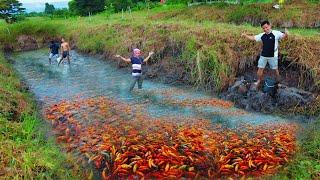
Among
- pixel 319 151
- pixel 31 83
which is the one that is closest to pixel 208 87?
pixel 319 151

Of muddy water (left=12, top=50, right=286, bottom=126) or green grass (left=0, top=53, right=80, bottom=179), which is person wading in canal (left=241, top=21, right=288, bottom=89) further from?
green grass (left=0, top=53, right=80, bottom=179)

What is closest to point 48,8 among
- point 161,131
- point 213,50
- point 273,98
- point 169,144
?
point 213,50

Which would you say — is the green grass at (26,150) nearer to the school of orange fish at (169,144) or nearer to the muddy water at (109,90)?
the school of orange fish at (169,144)

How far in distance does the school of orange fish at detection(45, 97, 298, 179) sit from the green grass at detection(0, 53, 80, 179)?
0.54m

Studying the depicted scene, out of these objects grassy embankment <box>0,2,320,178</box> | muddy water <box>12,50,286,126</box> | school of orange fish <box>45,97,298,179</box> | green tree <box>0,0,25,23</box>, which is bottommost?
school of orange fish <box>45,97,298,179</box>

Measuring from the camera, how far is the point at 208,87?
1373cm

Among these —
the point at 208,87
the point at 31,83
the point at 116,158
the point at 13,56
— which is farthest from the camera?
the point at 13,56

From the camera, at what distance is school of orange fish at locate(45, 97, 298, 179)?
7613 mm

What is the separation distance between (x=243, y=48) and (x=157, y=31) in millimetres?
5640

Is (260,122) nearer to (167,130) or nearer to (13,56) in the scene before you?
(167,130)

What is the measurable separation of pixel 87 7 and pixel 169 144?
35861 mm

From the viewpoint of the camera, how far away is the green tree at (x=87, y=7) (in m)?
42.1

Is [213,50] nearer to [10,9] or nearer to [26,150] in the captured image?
[26,150]

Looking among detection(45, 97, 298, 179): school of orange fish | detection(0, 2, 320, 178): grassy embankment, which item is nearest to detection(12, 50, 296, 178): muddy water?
detection(45, 97, 298, 179): school of orange fish
